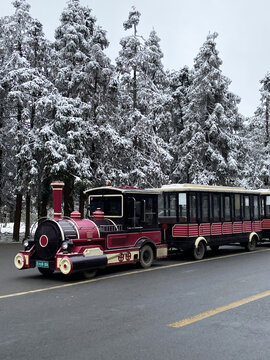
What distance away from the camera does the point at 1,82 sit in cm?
2461

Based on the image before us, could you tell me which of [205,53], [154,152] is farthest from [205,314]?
[205,53]

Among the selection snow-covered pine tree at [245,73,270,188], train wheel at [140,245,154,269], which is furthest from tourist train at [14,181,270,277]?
snow-covered pine tree at [245,73,270,188]

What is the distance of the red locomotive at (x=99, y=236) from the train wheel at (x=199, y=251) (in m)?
1.91

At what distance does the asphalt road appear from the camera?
5.54 m

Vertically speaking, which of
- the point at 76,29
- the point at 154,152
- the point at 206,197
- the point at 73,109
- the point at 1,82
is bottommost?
the point at 206,197

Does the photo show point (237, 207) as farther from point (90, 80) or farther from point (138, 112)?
point (90, 80)

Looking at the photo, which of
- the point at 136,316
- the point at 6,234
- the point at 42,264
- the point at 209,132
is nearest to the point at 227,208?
the point at 42,264

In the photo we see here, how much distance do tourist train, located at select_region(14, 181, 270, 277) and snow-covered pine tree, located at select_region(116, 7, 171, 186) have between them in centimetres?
801

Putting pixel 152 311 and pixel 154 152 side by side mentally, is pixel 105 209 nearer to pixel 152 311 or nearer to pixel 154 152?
pixel 152 311

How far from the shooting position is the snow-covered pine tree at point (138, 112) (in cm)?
2650

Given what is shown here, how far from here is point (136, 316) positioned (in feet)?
23.8

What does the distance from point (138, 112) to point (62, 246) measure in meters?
16.9

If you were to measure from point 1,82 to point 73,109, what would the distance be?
4678 mm

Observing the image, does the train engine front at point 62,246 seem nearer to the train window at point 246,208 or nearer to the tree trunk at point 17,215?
the train window at point 246,208
